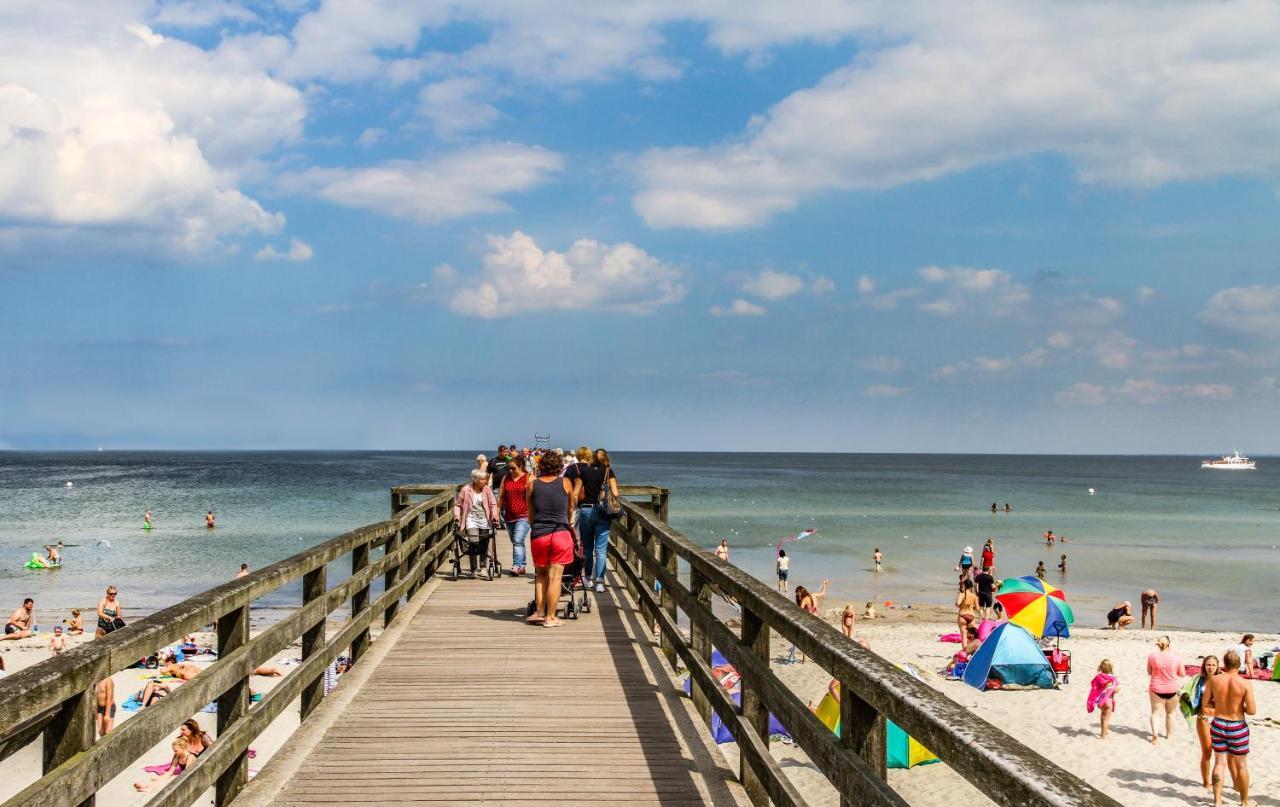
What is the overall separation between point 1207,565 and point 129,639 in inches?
2016

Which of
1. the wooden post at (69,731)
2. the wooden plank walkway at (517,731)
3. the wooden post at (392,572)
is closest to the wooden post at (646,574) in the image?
the wooden plank walkway at (517,731)

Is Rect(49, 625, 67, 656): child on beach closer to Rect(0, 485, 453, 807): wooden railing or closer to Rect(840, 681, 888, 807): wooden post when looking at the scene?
Rect(0, 485, 453, 807): wooden railing

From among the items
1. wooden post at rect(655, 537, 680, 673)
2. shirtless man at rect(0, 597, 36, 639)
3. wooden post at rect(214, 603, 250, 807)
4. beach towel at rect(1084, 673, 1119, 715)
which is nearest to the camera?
wooden post at rect(214, 603, 250, 807)

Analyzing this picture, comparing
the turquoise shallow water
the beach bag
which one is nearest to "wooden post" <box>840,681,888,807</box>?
the beach bag

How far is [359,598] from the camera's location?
731cm

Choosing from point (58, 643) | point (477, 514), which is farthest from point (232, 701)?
point (58, 643)

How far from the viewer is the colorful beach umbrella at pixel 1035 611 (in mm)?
21859

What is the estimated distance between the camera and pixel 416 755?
5.11 m

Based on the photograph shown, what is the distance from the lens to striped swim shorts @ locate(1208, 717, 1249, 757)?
1179cm

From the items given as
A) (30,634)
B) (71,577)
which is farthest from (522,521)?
(71,577)

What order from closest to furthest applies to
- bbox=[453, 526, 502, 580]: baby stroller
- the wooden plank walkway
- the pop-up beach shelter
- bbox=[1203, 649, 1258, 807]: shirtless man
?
the wooden plank walkway → bbox=[1203, 649, 1258, 807]: shirtless man → bbox=[453, 526, 502, 580]: baby stroller → the pop-up beach shelter

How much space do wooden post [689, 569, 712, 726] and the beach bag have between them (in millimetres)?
4535

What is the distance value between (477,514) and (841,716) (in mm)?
10025

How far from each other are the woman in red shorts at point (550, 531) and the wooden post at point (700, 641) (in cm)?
280
